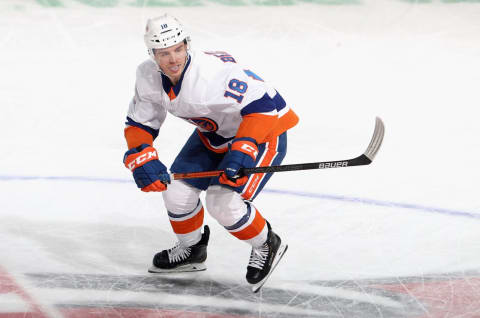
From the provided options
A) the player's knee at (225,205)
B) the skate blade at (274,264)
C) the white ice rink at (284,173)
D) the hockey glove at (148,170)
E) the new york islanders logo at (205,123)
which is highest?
the new york islanders logo at (205,123)

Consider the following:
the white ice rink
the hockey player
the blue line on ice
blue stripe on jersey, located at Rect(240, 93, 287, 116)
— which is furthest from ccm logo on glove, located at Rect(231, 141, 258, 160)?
the blue line on ice

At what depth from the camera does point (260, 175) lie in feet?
9.45

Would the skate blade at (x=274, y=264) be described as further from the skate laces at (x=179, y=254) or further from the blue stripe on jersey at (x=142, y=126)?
the blue stripe on jersey at (x=142, y=126)

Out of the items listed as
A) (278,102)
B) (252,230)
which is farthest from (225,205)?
(278,102)

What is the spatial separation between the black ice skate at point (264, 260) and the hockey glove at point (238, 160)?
1.30ft

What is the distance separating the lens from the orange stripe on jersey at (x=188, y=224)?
3006 millimetres

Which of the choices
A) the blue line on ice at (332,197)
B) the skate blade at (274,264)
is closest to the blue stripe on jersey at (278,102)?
the skate blade at (274,264)

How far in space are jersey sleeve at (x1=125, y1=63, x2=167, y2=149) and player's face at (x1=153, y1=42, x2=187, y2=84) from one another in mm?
142

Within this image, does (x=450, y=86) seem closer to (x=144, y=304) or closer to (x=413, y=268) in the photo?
(x=413, y=268)

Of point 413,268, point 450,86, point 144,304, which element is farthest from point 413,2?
point 144,304

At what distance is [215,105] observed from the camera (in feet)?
8.92

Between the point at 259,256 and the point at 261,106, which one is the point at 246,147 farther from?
the point at 259,256

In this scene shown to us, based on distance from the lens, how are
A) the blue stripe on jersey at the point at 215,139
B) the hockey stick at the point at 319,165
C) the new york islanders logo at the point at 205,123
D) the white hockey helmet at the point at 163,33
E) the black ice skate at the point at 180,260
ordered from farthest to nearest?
the black ice skate at the point at 180,260
the blue stripe on jersey at the point at 215,139
the new york islanders logo at the point at 205,123
the hockey stick at the point at 319,165
the white hockey helmet at the point at 163,33

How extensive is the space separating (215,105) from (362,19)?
426 cm
